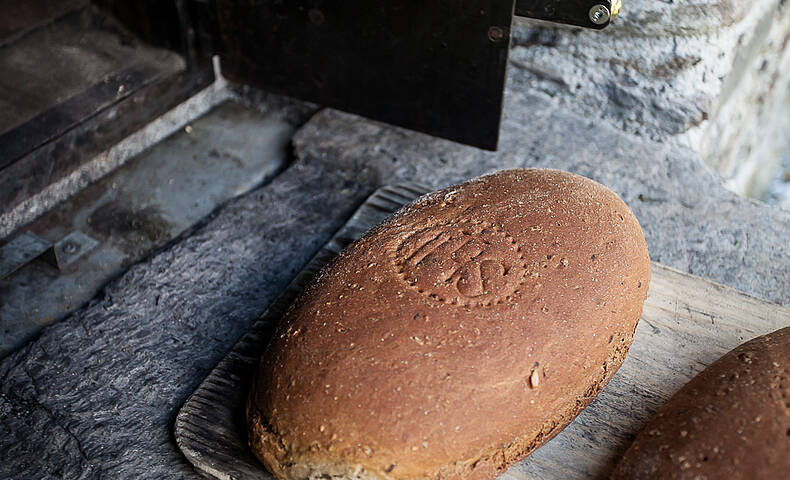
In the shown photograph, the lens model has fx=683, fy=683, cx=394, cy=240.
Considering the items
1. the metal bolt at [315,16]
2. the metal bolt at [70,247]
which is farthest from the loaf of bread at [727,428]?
the metal bolt at [70,247]

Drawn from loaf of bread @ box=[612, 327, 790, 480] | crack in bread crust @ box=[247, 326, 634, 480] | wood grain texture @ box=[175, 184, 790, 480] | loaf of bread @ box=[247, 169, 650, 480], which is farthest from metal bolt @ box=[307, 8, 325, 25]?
loaf of bread @ box=[612, 327, 790, 480]

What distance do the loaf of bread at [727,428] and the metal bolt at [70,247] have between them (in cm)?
130

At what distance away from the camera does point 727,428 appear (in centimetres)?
95

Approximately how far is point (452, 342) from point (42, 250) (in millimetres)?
1049

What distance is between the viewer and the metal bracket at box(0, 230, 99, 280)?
1.51m

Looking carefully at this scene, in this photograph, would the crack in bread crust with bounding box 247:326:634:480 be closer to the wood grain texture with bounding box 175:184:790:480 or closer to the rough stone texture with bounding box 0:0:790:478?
the wood grain texture with bounding box 175:184:790:480

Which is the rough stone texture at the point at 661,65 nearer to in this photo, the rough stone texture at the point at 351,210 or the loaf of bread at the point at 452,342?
the rough stone texture at the point at 351,210

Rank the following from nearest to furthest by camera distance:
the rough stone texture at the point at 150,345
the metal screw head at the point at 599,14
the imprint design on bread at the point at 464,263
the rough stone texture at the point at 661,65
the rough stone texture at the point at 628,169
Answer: the imprint design on bread at the point at 464,263 < the rough stone texture at the point at 150,345 < the metal screw head at the point at 599,14 < the rough stone texture at the point at 628,169 < the rough stone texture at the point at 661,65

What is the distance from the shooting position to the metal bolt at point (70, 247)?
1639mm

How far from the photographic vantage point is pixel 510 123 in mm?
2035

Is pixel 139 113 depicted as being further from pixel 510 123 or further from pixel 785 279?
pixel 785 279

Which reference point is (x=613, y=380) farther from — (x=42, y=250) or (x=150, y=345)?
(x=42, y=250)

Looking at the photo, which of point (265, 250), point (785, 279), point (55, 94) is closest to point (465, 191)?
point (265, 250)

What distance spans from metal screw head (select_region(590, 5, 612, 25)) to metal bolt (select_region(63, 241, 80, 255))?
4.18ft
